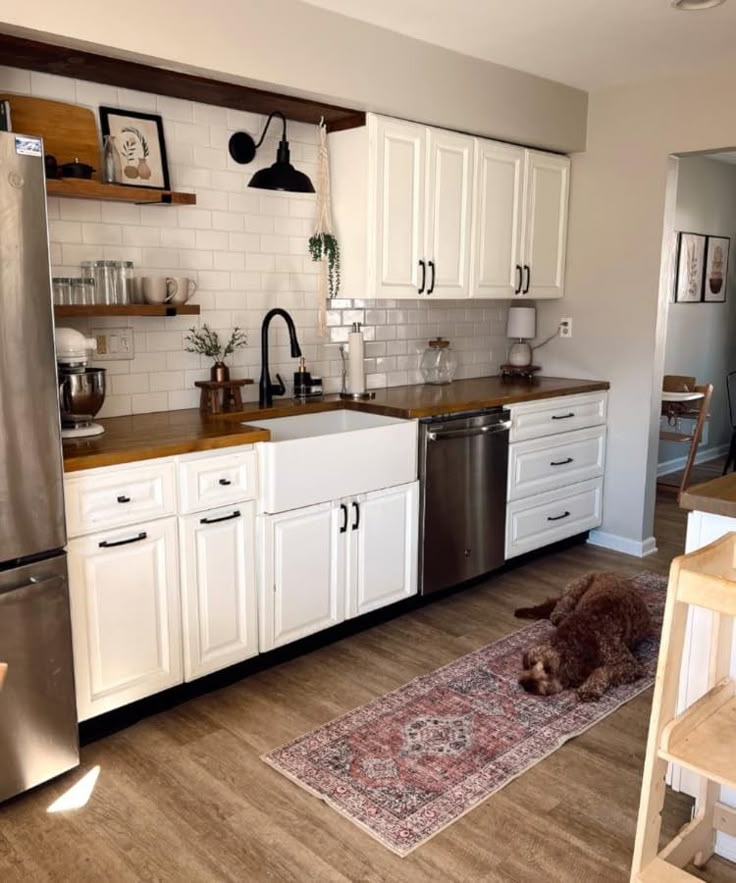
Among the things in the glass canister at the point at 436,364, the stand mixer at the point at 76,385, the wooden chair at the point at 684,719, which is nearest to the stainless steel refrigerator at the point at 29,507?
the stand mixer at the point at 76,385

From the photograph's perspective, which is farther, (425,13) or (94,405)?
(425,13)

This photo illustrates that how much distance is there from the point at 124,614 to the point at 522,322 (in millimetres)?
3039

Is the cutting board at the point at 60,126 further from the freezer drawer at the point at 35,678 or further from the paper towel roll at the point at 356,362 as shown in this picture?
the freezer drawer at the point at 35,678

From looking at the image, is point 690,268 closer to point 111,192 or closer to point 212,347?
point 212,347

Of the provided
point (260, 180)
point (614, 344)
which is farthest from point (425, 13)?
point (614, 344)

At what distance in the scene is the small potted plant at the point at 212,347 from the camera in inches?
132

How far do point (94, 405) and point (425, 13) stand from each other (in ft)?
6.58

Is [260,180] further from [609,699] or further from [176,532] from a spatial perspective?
[609,699]

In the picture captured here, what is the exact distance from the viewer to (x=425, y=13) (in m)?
3.22

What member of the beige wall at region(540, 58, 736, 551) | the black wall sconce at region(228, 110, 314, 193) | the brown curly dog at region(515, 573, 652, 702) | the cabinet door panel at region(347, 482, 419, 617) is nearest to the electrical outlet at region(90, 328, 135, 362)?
the black wall sconce at region(228, 110, 314, 193)

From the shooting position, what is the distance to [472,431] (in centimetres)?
371

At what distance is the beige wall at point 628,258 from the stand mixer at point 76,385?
291 centimetres

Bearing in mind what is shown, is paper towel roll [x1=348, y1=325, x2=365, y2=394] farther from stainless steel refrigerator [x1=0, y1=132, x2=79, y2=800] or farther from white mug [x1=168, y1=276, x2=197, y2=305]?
stainless steel refrigerator [x1=0, y1=132, x2=79, y2=800]

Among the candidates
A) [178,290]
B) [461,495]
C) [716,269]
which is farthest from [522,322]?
[716,269]
